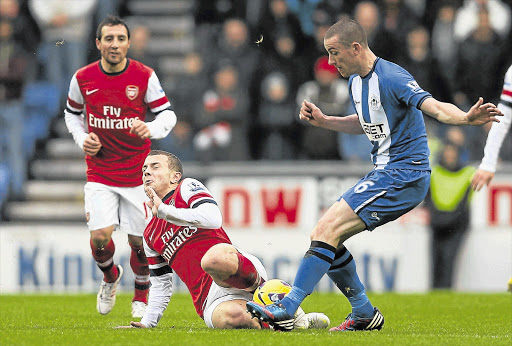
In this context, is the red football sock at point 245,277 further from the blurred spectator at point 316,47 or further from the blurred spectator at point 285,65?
the blurred spectator at point 316,47

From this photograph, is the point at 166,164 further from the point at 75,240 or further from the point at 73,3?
the point at 73,3

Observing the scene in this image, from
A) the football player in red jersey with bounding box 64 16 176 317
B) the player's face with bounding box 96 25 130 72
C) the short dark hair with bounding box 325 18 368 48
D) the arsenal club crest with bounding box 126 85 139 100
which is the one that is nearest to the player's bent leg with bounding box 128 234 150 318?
the football player in red jersey with bounding box 64 16 176 317

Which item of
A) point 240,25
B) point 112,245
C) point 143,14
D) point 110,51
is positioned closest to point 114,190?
point 112,245

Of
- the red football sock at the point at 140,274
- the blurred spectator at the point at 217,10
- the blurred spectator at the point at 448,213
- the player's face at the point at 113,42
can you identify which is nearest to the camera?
the player's face at the point at 113,42

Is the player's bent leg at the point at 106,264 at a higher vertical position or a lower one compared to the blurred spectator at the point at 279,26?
lower

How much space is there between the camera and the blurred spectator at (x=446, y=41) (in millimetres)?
14602

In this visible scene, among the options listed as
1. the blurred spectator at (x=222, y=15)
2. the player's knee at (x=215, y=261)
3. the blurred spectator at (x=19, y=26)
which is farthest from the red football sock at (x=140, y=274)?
the blurred spectator at (x=19, y=26)

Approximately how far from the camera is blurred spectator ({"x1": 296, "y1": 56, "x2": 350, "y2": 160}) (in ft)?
46.1

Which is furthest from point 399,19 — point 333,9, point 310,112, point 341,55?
point 341,55

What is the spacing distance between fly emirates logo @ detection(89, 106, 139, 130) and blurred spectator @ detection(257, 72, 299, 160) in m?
5.09

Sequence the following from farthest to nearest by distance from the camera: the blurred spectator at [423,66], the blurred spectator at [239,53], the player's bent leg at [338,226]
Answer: the blurred spectator at [239,53] < the blurred spectator at [423,66] < the player's bent leg at [338,226]

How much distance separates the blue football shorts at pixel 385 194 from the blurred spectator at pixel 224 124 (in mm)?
7036

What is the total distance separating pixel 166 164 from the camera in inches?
296

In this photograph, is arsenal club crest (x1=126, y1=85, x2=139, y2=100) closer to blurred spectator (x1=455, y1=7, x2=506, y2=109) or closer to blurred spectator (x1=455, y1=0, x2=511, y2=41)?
blurred spectator (x1=455, y1=7, x2=506, y2=109)
